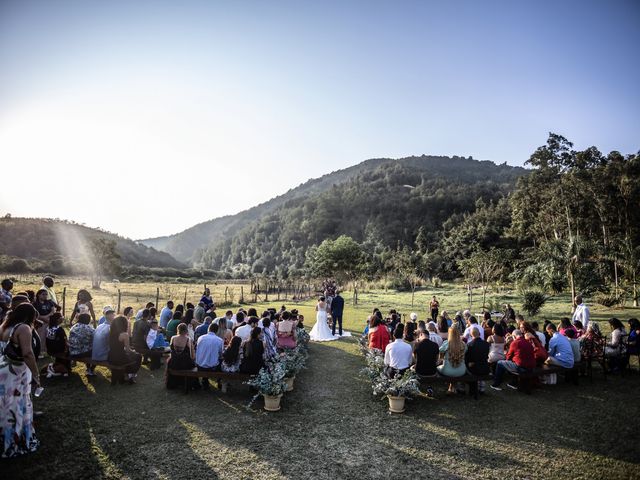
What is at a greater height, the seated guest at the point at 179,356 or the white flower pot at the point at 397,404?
the seated guest at the point at 179,356

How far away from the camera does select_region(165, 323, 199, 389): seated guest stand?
8703mm

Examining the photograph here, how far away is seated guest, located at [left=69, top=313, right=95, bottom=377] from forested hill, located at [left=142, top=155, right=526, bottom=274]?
80105 millimetres

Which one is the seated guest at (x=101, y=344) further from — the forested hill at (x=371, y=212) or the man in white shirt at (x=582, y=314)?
the forested hill at (x=371, y=212)

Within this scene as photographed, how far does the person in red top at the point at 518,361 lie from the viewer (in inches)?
355

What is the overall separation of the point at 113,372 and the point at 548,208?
39.5 metres

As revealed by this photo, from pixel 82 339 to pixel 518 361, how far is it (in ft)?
35.4

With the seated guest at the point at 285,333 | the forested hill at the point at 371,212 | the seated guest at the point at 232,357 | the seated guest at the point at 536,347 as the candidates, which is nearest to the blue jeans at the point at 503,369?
the seated guest at the point at 536,347

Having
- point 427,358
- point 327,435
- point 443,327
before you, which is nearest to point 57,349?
point 327,435

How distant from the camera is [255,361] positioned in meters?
8.59

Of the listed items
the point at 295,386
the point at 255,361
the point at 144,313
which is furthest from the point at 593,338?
the point at 144,313

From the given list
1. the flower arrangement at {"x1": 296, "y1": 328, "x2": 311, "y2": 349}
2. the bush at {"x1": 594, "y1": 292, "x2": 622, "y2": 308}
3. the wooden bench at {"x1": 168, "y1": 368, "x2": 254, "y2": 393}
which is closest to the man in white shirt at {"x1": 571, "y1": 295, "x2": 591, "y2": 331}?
the flower arrangement at {"x1": 296, "y1": 328, "x2": 311, "y2": 349}

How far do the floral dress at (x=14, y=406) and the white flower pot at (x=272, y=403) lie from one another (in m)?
3.92

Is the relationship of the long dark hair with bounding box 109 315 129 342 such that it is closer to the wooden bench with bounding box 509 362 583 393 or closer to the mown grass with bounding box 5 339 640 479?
the mown grass with bounding box 5 339 640 479

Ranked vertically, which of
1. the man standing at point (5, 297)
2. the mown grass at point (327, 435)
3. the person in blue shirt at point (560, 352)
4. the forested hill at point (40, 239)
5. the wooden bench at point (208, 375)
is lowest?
the mown grass at point (327, 435)
